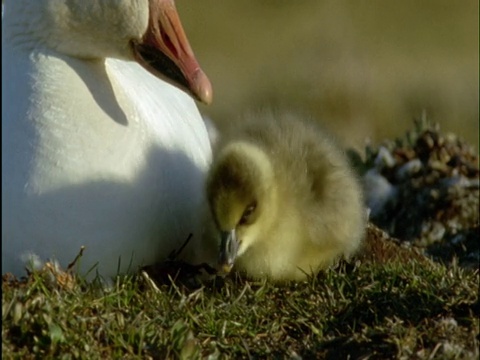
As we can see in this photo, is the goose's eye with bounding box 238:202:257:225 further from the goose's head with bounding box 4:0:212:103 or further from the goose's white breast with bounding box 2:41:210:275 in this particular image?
the goose's head with bounding box 4:0:212:103

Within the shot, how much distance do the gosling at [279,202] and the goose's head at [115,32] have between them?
1.14 feet

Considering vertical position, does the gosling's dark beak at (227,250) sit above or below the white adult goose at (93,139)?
below

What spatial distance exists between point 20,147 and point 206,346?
1.15 metres

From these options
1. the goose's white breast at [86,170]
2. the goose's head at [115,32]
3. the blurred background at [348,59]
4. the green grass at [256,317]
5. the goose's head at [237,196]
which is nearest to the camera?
the green grass at [256,317]

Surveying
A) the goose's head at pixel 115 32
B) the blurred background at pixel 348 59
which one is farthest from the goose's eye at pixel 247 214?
the blurred background at pixel 348 59

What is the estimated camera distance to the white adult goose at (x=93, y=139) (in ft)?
18.7

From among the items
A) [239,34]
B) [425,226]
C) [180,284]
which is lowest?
[239,34]

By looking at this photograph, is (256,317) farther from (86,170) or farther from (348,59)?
(348,59)

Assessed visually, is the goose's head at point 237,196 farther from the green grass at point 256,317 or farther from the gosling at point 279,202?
the green grass at point 256,317

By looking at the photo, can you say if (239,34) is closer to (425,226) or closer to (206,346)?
(425,226)

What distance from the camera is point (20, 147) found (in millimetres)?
5742

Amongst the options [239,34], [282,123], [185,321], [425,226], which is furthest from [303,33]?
[185,321]

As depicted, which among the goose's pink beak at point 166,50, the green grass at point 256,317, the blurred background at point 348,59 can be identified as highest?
the goose's pink beak at point 166,50

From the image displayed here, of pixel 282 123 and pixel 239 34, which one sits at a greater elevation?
pixel 282 123
